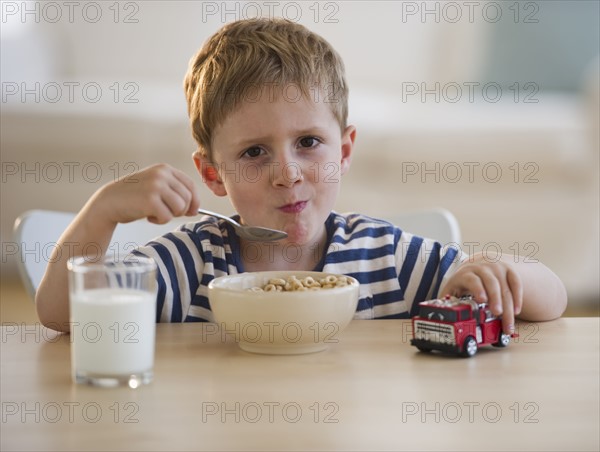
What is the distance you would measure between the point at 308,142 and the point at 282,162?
57mm

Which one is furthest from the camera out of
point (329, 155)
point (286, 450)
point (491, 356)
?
point (329, 155)

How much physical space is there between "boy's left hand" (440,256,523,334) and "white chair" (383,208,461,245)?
1.47 ft

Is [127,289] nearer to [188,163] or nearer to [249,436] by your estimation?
[249,436]

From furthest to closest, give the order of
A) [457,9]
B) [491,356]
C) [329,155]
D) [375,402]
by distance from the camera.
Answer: [457,9], [329,155], [491,356], [375,402]

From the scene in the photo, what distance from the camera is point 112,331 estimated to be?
695 millimetres

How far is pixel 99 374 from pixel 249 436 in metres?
0.18

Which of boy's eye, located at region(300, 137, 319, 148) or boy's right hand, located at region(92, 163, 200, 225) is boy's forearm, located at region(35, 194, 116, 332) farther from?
boy's eye, located at region(300, 137, 319, 148)

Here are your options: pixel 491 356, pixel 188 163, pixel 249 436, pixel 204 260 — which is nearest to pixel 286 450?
pixel 249 436

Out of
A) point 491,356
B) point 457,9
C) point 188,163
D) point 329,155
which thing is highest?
point 457,9

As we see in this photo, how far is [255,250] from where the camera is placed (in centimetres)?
128

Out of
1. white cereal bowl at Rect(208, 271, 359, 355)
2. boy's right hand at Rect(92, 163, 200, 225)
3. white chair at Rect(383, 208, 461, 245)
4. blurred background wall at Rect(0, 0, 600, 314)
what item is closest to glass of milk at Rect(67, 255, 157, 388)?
white cereal bowl at Rect(208, 271, 359, 355)

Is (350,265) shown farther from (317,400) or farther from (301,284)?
(317,400)

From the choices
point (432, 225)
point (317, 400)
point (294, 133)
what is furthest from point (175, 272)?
point (317, 400)

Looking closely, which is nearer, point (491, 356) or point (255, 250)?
point (491, 356)
